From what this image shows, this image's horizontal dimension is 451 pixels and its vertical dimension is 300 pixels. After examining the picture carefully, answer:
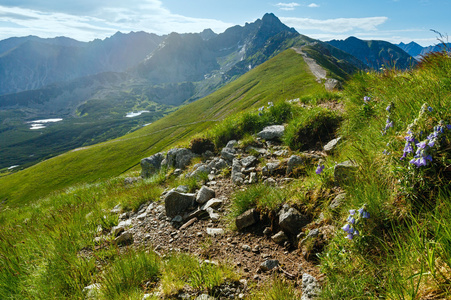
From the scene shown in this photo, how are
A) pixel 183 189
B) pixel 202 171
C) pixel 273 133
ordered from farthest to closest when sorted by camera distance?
pixel 273 133 < pixel 202 171 < pixel 183 189

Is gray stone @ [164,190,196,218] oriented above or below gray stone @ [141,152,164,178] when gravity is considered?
above

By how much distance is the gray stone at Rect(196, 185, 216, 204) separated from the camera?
709cm

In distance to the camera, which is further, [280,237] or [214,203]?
[214,203]

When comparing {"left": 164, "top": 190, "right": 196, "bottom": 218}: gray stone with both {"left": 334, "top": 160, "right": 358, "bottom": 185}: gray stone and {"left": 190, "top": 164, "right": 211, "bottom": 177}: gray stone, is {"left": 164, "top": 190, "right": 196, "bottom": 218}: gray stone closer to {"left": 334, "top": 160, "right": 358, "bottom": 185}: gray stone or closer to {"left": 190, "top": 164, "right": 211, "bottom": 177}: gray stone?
{"left": 190, "top": 164, "right": 211, "bottom": 177}: gray stone

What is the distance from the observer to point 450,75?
15.5ft

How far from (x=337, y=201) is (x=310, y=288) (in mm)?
1647

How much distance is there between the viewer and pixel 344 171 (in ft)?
15.3

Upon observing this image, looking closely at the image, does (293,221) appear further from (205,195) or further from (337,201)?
(205,195)

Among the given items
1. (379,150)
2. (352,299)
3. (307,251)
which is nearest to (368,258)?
(352,299)

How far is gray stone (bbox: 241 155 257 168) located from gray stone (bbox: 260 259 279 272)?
4.15 metres

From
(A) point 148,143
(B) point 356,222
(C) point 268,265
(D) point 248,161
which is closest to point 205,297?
(C) point 268,265

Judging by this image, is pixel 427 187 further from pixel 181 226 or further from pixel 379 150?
pixel 181 226

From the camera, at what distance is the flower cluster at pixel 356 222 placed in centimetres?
316

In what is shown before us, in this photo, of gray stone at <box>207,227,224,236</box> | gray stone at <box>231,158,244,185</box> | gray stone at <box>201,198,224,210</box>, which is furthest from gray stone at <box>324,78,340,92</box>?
gray stone at <box>207,227,224,236</box>
